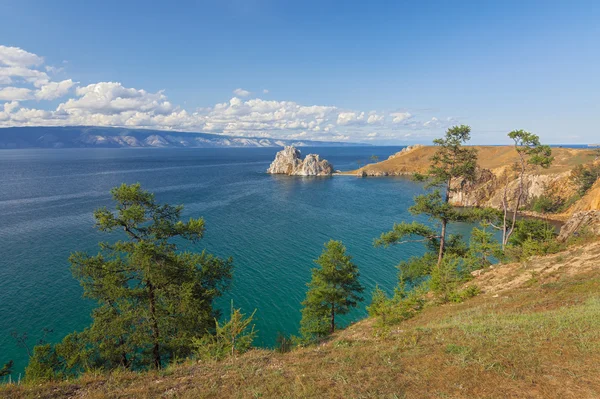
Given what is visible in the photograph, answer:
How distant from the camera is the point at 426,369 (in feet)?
34.6

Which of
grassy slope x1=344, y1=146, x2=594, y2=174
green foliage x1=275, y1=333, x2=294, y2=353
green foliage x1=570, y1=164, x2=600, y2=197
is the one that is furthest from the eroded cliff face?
green foliage x1=275, y1=333, x2=294, y2=353

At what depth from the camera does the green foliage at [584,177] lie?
73188 millimetres

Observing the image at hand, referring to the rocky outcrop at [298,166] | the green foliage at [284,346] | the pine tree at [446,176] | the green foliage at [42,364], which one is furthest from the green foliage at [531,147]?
the rocky outcrop at [298,166]

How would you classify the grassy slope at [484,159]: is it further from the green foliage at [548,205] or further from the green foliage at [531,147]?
the green foliage at [531,147]

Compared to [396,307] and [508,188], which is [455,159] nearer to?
[396,307]

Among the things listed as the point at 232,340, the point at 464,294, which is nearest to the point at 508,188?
the point at 464,294

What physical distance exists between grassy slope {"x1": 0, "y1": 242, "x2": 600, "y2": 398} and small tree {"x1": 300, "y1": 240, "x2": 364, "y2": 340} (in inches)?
422

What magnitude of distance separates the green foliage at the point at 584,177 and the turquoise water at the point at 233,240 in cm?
3368

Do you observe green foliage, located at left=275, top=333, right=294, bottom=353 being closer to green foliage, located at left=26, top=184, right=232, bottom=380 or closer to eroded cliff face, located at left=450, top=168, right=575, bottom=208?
green foliage, located at left=26, top=184, right=232, bottom=380

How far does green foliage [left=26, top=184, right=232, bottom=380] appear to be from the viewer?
19312mm

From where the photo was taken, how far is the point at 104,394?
10227mm

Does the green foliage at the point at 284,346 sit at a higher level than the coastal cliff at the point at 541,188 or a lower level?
lower

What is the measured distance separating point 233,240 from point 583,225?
49.8 m

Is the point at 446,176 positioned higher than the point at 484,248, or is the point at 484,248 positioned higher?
the point at 446,176
